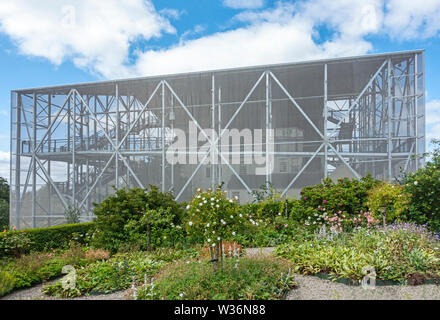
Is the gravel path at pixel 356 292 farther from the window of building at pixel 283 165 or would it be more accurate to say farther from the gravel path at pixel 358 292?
the window of building at pixel 283 165

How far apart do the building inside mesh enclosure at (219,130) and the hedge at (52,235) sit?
21.1 ft

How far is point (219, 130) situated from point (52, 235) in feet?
29.3

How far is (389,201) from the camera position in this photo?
287 inches

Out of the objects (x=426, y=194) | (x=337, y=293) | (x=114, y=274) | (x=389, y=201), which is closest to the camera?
(x=337, y=293)

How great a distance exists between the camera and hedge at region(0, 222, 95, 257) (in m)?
7.90

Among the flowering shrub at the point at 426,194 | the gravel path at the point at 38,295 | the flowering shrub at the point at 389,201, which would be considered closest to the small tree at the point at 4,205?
the gravel path at the point at 38,295

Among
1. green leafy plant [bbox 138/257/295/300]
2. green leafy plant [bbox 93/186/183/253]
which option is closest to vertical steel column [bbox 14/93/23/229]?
green leafy plant [bbox 93/186/183/253]

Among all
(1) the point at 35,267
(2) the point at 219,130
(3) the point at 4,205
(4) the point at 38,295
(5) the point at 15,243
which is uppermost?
(2) the point at 219,130

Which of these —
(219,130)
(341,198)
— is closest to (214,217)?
(341,198)

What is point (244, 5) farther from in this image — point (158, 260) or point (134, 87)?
point (158, 260)

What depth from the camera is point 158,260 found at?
6.25 m

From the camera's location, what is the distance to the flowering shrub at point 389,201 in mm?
7164

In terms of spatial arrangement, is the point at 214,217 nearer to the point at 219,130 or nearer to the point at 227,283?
the point at 227,283
